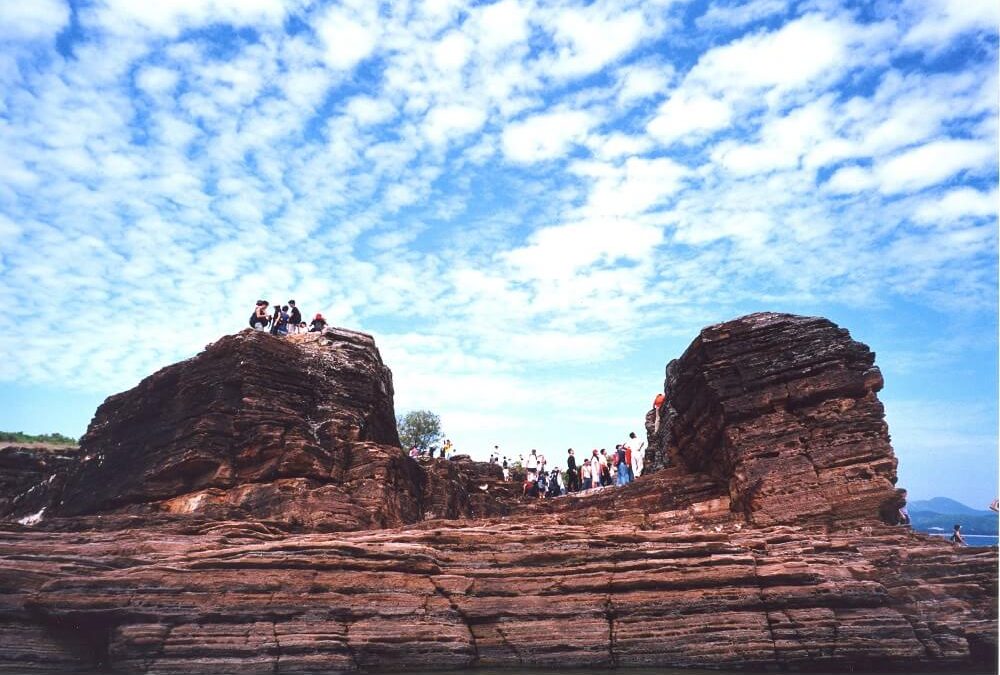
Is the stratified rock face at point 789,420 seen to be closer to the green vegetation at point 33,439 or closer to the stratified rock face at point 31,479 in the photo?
the stratified rock face at point 31,479

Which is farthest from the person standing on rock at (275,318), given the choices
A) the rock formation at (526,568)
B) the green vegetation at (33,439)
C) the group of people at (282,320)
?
the green vegetation at (33,439)

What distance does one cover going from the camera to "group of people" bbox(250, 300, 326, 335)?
2795 centimetres

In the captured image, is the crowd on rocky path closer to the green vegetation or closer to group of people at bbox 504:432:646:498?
group of people at bbox 504:432:646:498

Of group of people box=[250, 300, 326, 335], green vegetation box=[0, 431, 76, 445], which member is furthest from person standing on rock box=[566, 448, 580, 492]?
green vegetation box=[0, 431, 76, 445]

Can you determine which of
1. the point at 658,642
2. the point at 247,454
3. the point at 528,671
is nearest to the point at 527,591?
the point at 528,671

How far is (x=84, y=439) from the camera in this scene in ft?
81.1

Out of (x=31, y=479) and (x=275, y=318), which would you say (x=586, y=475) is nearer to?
(x=275, y=318)

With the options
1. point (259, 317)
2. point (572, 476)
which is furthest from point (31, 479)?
point (572, 476)

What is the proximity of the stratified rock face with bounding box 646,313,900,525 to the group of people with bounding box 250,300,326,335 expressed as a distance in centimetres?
1671

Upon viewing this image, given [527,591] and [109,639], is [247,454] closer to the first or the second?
[109,639]

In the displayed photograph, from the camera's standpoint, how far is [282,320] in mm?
28438

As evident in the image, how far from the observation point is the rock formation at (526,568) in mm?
13641

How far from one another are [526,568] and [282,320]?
58.9ft

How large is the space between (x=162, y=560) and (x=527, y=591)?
338 inches
